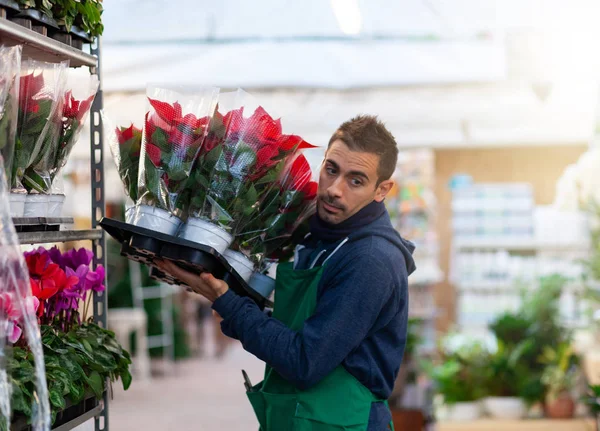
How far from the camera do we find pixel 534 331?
493 cm

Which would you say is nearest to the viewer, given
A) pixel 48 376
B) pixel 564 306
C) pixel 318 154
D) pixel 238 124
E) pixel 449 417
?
pixel 48 376

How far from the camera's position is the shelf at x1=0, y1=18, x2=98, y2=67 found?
1.57m

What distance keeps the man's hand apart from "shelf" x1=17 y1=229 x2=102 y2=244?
17cm

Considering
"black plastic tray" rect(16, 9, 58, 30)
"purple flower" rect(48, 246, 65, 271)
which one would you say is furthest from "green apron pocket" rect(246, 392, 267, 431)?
"black plastic tray" rect(16, 9, 58, 30)

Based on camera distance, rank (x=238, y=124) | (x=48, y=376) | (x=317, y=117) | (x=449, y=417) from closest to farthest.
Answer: (x=48, y=376)
(x=238, y=124)
(x=317, y=117)
(x=449, y=417)

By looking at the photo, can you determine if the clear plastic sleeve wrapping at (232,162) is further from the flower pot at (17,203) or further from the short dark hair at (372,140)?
the flower pot at (17,203)

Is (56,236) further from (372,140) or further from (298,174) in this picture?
(372,140)

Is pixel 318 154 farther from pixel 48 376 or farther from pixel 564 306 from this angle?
pixel 564 306

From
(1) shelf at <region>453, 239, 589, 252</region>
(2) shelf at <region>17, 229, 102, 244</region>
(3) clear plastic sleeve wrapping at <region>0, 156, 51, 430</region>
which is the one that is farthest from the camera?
(1) shelf at <region>453, 239, 589, 252</region>

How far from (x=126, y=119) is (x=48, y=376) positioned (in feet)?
2.30

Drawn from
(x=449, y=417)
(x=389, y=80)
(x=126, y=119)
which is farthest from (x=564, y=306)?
(x=126, y=119)

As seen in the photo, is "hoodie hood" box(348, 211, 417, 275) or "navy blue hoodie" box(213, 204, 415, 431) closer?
"navy blue hoodie" box(213, 204, 415, 431)

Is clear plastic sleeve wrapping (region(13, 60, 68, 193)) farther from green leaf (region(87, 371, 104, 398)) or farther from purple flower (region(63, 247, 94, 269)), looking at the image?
green leaf (region(87, 371, 104, 398))

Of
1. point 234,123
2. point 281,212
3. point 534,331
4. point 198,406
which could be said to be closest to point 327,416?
point 281,212
